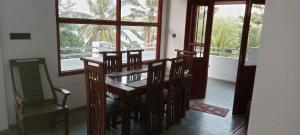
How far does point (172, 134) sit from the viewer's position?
3.05 metres

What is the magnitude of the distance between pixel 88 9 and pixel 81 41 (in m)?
0.57

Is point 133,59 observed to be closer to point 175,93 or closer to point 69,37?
point 175,93

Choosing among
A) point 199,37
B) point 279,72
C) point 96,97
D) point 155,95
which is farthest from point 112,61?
point 279,72

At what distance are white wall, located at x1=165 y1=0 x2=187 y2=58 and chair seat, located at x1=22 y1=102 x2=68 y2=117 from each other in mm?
3169

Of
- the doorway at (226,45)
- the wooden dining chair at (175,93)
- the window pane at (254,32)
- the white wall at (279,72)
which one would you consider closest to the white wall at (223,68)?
the doorway at (226,45)

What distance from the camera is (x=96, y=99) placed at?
8.11 feet

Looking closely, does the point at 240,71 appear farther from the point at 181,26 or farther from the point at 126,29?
the point at 126,29

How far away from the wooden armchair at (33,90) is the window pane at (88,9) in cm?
90

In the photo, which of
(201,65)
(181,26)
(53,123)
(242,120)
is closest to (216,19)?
(181,26)

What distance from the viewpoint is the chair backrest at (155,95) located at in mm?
2746

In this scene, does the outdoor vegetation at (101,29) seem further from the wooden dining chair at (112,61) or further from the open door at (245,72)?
the open door at (245,72)

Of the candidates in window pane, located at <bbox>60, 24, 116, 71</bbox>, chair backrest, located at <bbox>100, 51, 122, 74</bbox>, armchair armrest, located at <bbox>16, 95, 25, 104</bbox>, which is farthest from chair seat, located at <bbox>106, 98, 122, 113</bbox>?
window pane, located at <bbox>60, 24, 116, 71</bbox>

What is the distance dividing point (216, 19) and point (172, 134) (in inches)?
189

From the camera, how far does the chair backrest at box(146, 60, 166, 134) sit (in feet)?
9.01
